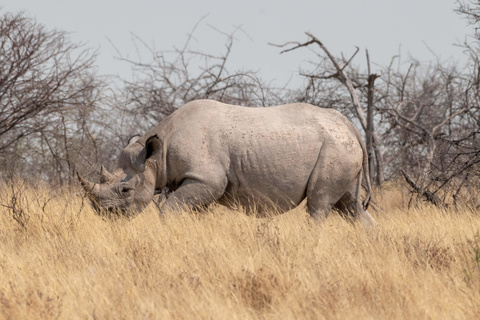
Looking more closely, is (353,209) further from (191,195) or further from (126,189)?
(126,189)

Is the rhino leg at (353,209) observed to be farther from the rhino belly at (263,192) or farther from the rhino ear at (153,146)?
the rhino ear at (153,146)

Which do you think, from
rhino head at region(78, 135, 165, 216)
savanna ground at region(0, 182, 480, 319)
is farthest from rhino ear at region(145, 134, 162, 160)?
savanna ground at region(0, 182, 480, 319)

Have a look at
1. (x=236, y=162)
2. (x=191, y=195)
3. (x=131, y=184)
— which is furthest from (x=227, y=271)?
(x=131, y=184)

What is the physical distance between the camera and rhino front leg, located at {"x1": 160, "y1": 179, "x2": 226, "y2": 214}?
6973mm

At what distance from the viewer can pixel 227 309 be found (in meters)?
4.12

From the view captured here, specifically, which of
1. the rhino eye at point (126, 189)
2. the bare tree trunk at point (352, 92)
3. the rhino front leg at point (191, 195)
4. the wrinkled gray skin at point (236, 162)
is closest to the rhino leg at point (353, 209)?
the wrinkled gray skin at point (236, 162)

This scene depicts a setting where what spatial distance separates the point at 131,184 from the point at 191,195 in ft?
2.17

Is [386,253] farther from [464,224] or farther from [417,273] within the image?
[464,224]

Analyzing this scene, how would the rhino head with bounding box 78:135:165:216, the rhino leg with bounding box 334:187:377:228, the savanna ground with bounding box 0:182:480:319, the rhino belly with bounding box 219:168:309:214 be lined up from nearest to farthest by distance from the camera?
the savanna ground with bounding box 0:182:480:319 → the rhino head with bounding box 78:135:165:216 → the rhino belly with bounding box 219:168:309:214 → the rhino leg with bounding box 334:187:377:228

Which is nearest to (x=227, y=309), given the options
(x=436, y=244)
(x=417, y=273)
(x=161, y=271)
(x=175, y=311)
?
(x=175, y=311)

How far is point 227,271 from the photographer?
15.9ft

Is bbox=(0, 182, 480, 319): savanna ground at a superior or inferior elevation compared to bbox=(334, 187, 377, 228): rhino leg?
superior

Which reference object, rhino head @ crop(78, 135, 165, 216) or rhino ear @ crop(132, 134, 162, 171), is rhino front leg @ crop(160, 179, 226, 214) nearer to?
rhino head @ crop(78, 135, 165, 216)

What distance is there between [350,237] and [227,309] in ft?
7.71
